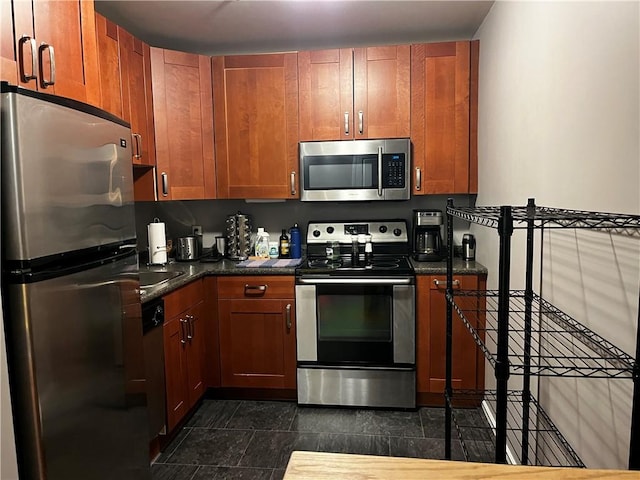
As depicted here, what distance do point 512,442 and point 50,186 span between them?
7.37 ft

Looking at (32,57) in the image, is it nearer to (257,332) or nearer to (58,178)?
(58,178)

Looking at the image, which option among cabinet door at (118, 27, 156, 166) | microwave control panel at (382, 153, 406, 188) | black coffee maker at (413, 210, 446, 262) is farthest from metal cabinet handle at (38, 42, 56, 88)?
black coffee maker at (413, 210, 446, 262)

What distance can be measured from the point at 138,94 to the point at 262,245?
129 centimetres

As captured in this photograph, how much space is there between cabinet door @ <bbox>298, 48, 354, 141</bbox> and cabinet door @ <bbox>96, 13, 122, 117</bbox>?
1.14 metres

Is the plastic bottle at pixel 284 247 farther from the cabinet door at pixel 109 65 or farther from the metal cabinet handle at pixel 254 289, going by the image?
the cabinet door at pixel 109 65

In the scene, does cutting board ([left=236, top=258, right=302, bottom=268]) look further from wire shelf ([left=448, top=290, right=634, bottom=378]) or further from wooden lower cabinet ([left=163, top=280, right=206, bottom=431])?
wire shelf ([left=448, top=290, right=634, bottom=378])

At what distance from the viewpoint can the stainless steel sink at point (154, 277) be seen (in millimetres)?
2537

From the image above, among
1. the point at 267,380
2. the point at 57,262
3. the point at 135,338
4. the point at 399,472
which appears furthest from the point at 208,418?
the point at 399,472

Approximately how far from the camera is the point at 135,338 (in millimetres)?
1863

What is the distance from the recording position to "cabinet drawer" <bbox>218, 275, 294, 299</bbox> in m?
2.96

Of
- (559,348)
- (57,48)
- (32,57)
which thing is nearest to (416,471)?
(559,348)

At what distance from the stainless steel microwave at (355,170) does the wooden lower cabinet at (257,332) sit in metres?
0.66

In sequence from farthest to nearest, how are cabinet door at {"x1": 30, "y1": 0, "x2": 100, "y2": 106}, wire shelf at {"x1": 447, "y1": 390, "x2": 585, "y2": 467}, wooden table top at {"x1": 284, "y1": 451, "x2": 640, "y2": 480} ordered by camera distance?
wire shelf at {"x1": 447, "y1": 390, "x2": 585, "y2": 467}, cabinet door at {"x1": 30, "y1": 0, "x2": 100, "y2": 106}, wooden table top at {"x1": 284, "y1": 451, "x2": 640, "y2": 480}

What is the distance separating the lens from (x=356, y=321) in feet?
9.52
